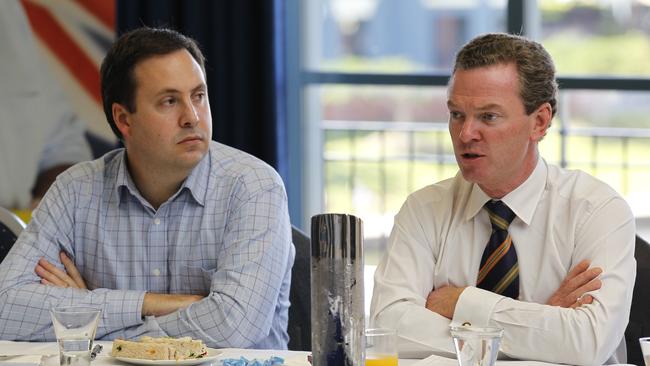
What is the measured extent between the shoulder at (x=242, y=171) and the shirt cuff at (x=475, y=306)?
647 millimetres

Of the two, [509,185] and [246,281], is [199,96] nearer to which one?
[246,281]

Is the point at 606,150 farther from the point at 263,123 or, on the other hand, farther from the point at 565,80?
the point at 263,123

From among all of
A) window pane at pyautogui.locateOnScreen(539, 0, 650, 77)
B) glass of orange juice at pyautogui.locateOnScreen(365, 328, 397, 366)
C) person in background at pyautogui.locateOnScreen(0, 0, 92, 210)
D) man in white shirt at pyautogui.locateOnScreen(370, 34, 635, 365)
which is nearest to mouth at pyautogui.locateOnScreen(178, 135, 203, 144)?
man in white shirt at pyautogui.locateOnScreen(370, 34, 635, 365)

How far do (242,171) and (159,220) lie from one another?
10.1 inches

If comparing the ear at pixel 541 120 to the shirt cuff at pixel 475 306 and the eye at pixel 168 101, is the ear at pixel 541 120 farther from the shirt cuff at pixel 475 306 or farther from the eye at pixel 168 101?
the eye at pixel 168 101

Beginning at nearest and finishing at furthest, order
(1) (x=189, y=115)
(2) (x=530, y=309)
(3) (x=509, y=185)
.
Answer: (2) (x=530, y=309) → (3) (x=509, y=185) → (1) (x=189, y=115)

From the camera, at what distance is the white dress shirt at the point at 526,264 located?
2355 millimetres

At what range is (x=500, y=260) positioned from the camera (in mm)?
2594

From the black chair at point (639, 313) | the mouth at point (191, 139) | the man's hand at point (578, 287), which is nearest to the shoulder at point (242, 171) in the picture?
the mouth at point (191, 139)

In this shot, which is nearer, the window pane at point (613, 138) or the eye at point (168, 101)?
the eye at point (168, 101)

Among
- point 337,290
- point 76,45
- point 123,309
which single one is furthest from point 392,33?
point 337,290

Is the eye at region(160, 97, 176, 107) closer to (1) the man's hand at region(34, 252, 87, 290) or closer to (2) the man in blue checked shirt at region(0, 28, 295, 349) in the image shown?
(2) the man in blue checked shirt at region(0, 28, 295, 349)

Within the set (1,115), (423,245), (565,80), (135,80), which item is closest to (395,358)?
(423,245)

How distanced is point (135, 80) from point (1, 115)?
2.16 m
